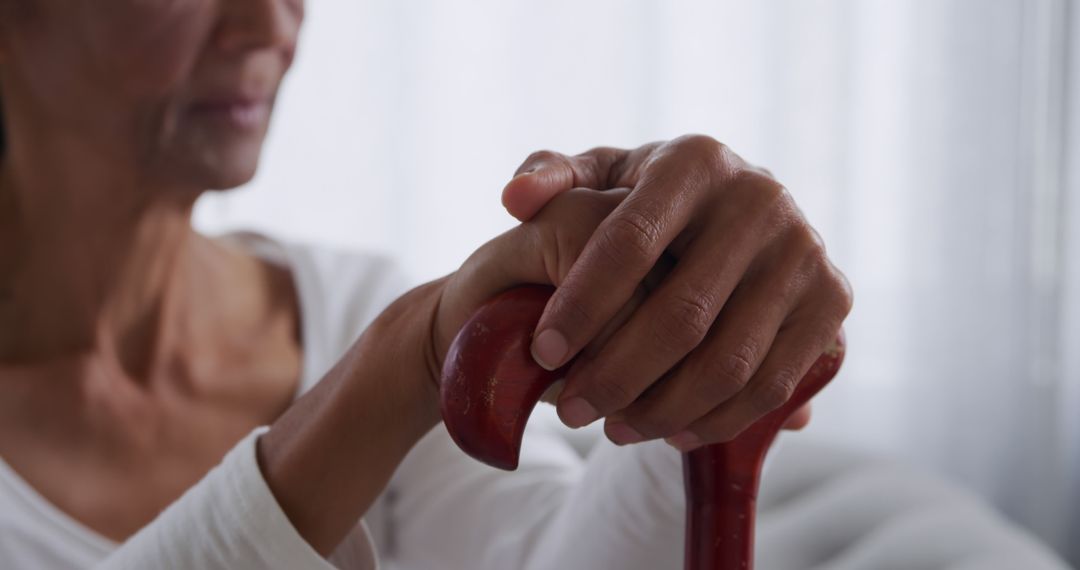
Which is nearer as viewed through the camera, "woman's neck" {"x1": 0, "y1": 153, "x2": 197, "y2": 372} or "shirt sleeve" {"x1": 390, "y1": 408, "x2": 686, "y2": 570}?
"shirt sleeve" {"x1": 390, "y1": 408, "x2": 686, "y2": 570}

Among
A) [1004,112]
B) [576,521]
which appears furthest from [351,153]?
[576,521]

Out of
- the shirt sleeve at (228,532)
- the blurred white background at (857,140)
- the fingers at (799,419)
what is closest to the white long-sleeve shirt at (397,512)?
the shirt sleeve at (228,532)

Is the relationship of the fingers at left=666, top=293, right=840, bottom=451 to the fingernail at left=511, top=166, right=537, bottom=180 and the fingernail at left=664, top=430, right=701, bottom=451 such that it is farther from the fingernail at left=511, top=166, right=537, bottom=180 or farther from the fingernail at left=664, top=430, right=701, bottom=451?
the fingernail at left=511, top=166, right=537, bottom=180

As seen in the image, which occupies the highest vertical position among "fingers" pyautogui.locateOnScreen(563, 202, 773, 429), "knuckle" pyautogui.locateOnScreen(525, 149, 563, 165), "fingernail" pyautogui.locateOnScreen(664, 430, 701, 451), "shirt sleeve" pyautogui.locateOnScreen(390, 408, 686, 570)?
"knuckle" pyautogui.locateOnScreen(525, 149, 563, 165)

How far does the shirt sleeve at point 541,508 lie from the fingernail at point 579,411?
8.8 inches

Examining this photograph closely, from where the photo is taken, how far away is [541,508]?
2.81 ft

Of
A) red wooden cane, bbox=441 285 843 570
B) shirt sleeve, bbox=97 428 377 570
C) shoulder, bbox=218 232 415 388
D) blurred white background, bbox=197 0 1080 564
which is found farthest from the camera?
blurred white background, bbox=197 0 1080 564

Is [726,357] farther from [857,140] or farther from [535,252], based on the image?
[857,140]

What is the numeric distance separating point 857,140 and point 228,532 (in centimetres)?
132

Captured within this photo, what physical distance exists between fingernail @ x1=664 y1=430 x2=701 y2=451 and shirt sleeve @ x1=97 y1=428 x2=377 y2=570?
0.18 metres

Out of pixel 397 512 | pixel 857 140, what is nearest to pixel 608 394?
pixel 397 512

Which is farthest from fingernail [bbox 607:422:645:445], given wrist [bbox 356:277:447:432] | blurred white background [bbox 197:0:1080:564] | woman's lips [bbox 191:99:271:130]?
blurred white background [bbox 197:0:1080:564]

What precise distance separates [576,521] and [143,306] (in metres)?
0.47

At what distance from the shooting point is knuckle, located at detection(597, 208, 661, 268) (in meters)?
0.43
